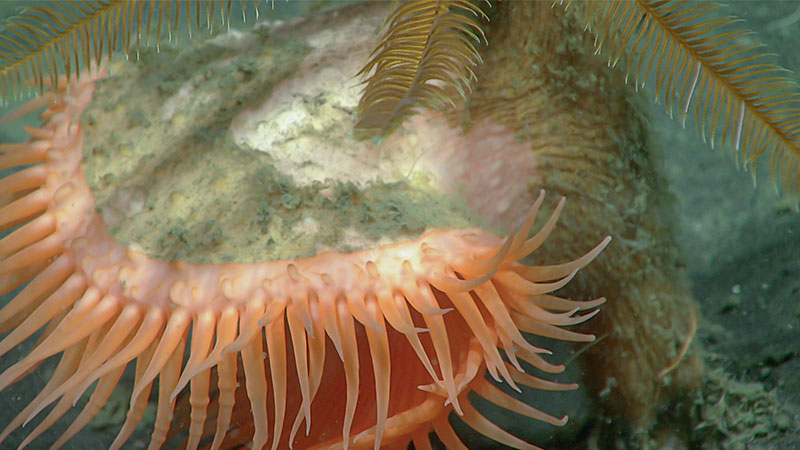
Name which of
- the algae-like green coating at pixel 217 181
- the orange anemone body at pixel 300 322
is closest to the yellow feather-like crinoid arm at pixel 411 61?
the algae-like green coating at pixel 217 181

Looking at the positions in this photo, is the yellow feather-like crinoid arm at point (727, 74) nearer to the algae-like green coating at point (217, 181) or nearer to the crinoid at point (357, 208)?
the crinoid at point (357, 208)

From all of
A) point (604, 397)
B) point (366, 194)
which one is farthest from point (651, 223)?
point (366, 194)

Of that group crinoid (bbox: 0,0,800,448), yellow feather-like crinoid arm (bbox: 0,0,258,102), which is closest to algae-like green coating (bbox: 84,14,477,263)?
crinoid (bbox: 0,0,800,448)

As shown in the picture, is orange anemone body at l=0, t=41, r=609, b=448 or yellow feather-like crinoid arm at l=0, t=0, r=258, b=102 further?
yellow feather-like crinoid arm at l=0, t=0, r=258, b=102

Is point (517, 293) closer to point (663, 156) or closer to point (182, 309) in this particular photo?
point (663, 156)

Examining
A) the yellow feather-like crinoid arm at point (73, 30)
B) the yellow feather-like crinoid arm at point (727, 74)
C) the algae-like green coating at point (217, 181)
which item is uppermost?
the yellow feather-like crinoid arm at point (727, 74)

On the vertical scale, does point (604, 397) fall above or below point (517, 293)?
below

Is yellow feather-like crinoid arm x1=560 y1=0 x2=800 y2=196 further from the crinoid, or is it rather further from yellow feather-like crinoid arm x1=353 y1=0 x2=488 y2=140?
yellow feather-like crinoid arm x1=353 y1=0 x2=488 y2=140

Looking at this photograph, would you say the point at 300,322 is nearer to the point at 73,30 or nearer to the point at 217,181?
the point at 217,181
